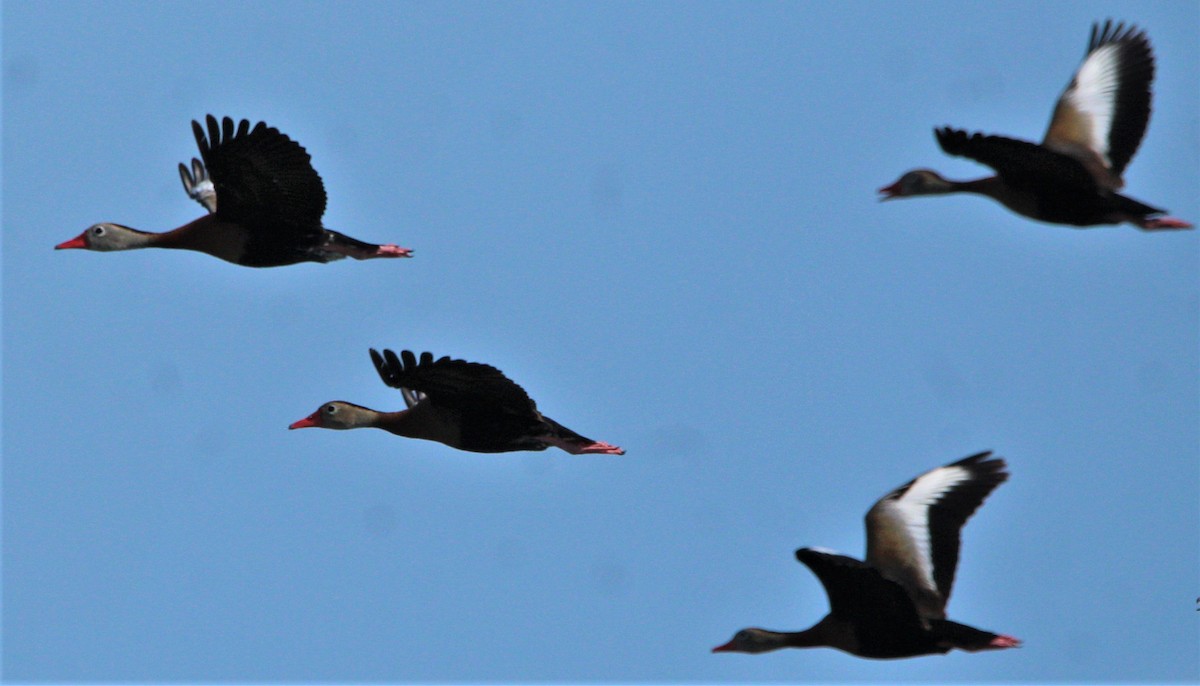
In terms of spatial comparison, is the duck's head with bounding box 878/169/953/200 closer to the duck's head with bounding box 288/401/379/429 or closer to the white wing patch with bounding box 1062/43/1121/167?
the white wing patch with bounding box 1062/43/1121/167

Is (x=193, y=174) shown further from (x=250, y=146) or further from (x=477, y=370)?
(x=477, y=370)

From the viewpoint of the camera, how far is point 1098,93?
16.9 meters

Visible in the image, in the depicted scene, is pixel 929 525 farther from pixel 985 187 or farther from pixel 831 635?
pixel 985 187

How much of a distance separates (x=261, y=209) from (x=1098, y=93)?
24.6ft

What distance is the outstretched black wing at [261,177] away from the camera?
15711 mm

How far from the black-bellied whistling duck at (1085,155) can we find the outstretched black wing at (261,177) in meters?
5.10

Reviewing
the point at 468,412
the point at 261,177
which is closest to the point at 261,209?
the point at 261,177

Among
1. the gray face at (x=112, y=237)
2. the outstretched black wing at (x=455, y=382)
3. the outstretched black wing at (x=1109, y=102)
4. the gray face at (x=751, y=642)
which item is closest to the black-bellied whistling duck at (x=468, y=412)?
the outstretched black wing at (x=455, y=382)

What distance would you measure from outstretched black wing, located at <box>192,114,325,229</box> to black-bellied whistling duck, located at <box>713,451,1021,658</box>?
5610 millimetres

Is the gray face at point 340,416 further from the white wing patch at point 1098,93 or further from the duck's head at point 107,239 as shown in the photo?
the white wing patch at point 1098,93

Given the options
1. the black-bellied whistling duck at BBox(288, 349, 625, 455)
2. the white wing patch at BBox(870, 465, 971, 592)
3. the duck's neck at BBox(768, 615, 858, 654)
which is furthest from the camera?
the black-bellied whistling duck at BBox(288, 349, 625, 455)

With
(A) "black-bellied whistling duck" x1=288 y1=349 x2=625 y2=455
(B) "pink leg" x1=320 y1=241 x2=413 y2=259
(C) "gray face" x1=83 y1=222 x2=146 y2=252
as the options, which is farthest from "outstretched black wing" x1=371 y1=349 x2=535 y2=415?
(C) "gray face" x1=83 y1=222 x2=146 y2=252

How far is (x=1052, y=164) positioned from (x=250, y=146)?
259 inches

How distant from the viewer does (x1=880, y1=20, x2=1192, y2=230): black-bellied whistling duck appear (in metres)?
15.3
